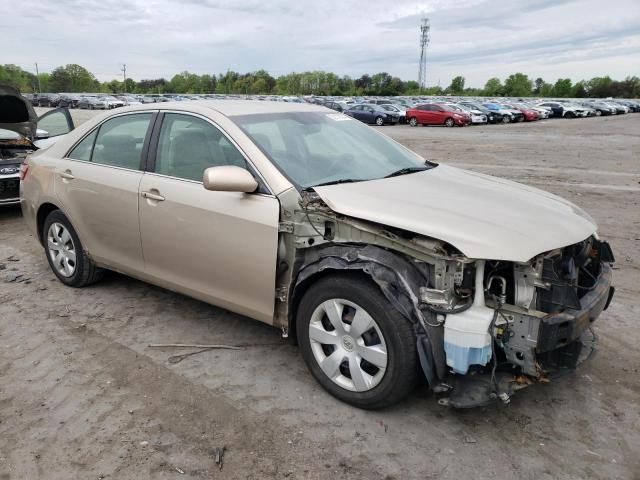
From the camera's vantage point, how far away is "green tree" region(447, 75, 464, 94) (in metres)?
127

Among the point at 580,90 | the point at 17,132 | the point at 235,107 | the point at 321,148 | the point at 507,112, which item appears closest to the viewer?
the point at 321,148

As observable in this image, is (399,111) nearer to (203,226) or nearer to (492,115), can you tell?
(492,115)

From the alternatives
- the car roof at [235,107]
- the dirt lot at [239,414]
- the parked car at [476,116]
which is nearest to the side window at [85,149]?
the car roof at [235,107]

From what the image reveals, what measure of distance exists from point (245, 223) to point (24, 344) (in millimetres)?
2025

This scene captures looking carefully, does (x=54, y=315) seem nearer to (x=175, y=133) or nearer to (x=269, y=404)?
(x=175, y=133)

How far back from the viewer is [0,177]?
7445 mm

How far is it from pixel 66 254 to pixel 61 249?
77 mm

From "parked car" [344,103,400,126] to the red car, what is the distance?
3.32ft

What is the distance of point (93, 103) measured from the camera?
2264 inches

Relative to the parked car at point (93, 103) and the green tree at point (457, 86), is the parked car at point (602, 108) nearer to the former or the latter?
the parked car at point (93, 103)

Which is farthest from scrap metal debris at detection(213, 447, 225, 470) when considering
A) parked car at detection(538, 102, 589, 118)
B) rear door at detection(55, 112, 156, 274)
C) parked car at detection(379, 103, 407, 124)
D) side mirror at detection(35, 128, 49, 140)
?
parked car at detection(538, 102, 589, 118)

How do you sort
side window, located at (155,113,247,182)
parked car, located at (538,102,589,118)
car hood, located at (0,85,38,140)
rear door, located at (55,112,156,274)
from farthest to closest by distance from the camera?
parked car, located at (538,102,589,118) < car hood, located at (0,85,38,140) < rear door, located at (55,112,156,274) < side window, located at (155,113,247,182)

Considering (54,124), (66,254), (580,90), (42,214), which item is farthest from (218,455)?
(580,90)

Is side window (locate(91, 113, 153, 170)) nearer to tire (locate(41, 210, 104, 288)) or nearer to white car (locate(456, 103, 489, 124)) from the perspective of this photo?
tire (locate(41, 210, 104, 288))
